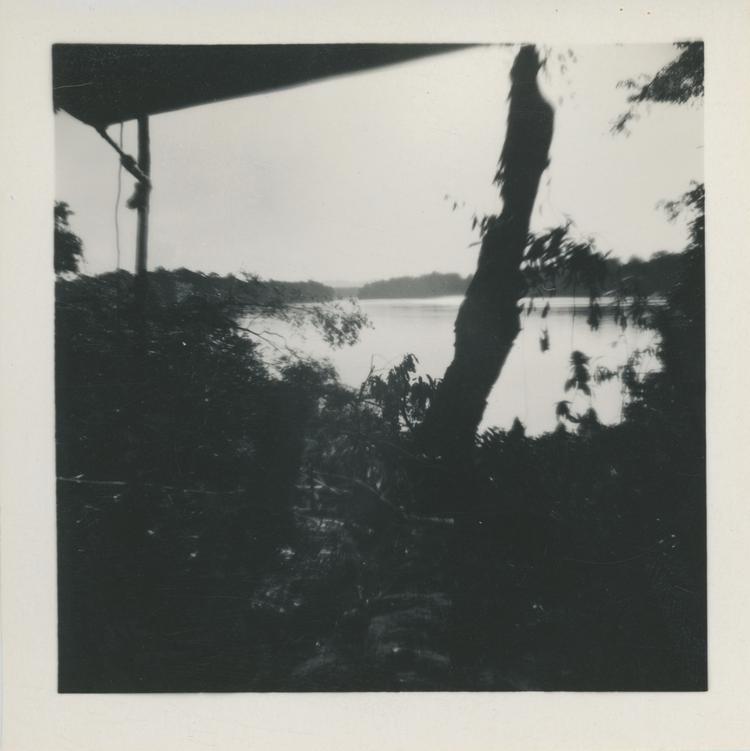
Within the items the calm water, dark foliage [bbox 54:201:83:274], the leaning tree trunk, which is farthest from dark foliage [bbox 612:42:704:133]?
dark foliage [bbox 54:201:83:274]

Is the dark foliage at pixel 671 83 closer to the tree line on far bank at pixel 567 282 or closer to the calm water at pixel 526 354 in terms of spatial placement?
the tree line on far bank at pixel 567 282

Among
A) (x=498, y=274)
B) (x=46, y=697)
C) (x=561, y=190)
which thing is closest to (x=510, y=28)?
(x=561, y=190)

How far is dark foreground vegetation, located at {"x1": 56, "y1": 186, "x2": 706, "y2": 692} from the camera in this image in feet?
5.09

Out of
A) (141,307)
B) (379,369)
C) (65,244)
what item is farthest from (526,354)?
(65,244)

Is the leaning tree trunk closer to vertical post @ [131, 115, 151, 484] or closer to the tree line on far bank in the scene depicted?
the tree line on far bank

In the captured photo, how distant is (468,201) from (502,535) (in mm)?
891

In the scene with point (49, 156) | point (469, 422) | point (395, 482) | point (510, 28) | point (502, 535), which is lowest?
point (502, 535)


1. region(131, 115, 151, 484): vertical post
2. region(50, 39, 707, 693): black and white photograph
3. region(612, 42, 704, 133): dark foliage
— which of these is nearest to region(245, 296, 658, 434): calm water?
region(50, 39, 707, 693): black and white photograph

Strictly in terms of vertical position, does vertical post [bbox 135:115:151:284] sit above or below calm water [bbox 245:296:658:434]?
above

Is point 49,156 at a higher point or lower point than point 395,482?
higher

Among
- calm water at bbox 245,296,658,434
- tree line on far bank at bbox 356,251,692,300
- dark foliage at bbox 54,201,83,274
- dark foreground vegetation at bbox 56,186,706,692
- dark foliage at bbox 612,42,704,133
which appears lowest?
dark foreground vegetation at bbox 56,186,706,692

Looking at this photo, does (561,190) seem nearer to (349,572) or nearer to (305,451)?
(305,451)

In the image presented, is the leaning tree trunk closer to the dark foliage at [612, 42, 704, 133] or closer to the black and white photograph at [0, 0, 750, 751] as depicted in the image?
the black and white photograph at [0, 0, 750, 751]

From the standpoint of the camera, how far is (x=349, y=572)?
156 centimetres
